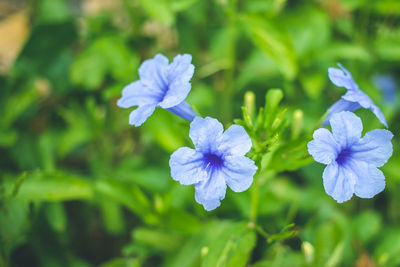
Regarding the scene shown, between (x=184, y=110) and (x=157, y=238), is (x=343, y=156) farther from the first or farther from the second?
(x=157, y=238)

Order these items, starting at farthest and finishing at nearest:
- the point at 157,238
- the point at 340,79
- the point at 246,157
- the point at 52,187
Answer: the point at 157,238 → the point at 52,187 → the point at 340,79 → the point at 246,157

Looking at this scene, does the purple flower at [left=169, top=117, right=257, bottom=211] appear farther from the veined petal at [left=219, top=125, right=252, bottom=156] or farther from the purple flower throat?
the purple flower throat

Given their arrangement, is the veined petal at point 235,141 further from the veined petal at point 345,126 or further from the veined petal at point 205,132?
the veined petal at point 345,126

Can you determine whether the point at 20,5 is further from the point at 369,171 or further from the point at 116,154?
the point at 369,171

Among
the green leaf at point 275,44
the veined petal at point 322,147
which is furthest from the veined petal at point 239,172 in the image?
the green leaf at point 275,44

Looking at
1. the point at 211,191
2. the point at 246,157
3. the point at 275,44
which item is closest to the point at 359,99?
the point at 246,157

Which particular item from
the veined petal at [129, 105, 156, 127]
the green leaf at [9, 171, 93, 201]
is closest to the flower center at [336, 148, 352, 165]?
the veined petal at [129, 105, 156, 127]
